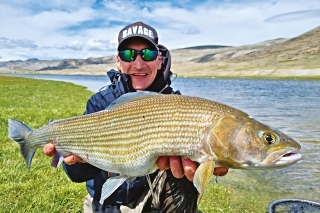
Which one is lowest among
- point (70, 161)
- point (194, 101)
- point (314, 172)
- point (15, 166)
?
point (314, 172)

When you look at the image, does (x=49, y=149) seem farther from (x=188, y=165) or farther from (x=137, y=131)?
(x=188, y=165)

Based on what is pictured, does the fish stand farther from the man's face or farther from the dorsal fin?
the man's face

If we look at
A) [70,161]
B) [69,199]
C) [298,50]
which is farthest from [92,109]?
[298,50]

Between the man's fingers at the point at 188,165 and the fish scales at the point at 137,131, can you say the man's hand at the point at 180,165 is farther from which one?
the fish scales at the point at 137,131

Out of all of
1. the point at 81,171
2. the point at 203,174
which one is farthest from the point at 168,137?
the point at 81,171

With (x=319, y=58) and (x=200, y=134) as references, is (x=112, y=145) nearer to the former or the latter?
(x=200, y=134)
